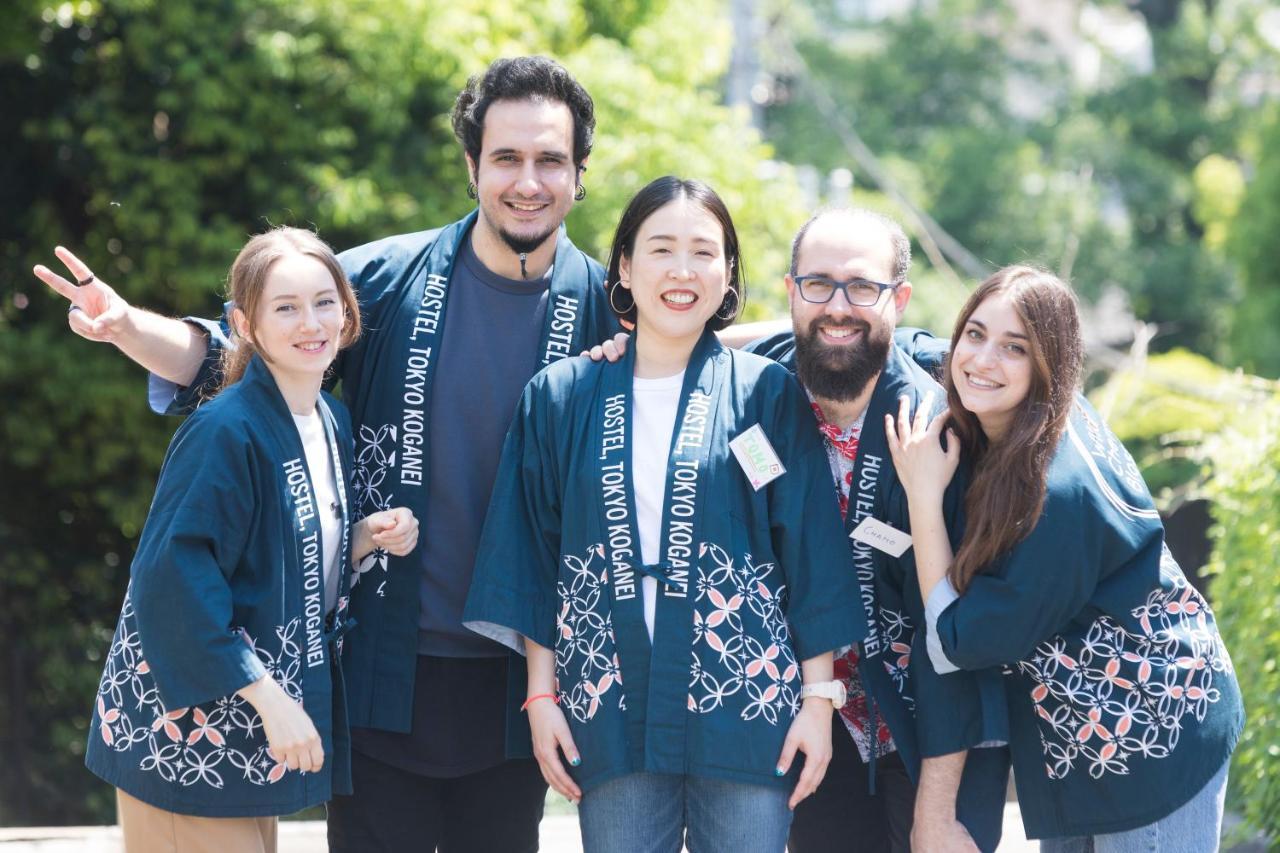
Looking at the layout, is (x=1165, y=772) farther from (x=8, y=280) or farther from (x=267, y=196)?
(x=8, y=280)

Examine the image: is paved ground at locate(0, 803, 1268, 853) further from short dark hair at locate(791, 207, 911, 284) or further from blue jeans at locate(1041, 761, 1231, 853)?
short dark hair at locate(791, 207, 911, 284)

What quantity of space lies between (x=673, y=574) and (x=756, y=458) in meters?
0.29

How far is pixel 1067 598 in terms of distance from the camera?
2611 mm

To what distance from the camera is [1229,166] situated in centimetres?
1738

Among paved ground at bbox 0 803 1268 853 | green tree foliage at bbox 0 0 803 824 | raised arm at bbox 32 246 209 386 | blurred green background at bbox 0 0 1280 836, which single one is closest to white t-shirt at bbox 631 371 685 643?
raised arm at bbox 32 246 209 386

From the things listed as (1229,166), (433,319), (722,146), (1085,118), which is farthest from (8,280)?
(1085,118)

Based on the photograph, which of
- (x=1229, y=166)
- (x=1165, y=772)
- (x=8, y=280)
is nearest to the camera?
(x=1165, y=772)

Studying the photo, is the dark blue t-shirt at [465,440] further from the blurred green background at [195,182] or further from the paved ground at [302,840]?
the blurred green background at [195,182]

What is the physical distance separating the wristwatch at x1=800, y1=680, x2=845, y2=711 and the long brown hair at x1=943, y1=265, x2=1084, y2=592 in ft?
1.02

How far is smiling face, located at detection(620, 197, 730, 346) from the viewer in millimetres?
2768

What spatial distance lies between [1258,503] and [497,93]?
2686 mm

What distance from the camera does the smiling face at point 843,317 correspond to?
2885 millimetres

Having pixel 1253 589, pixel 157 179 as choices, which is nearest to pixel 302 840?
pixel 1253 589

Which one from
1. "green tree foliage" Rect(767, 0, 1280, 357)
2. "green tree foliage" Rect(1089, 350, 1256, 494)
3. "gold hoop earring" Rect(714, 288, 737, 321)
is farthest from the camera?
"green tree foliage" Rect(767, 0, 1280, 357)
